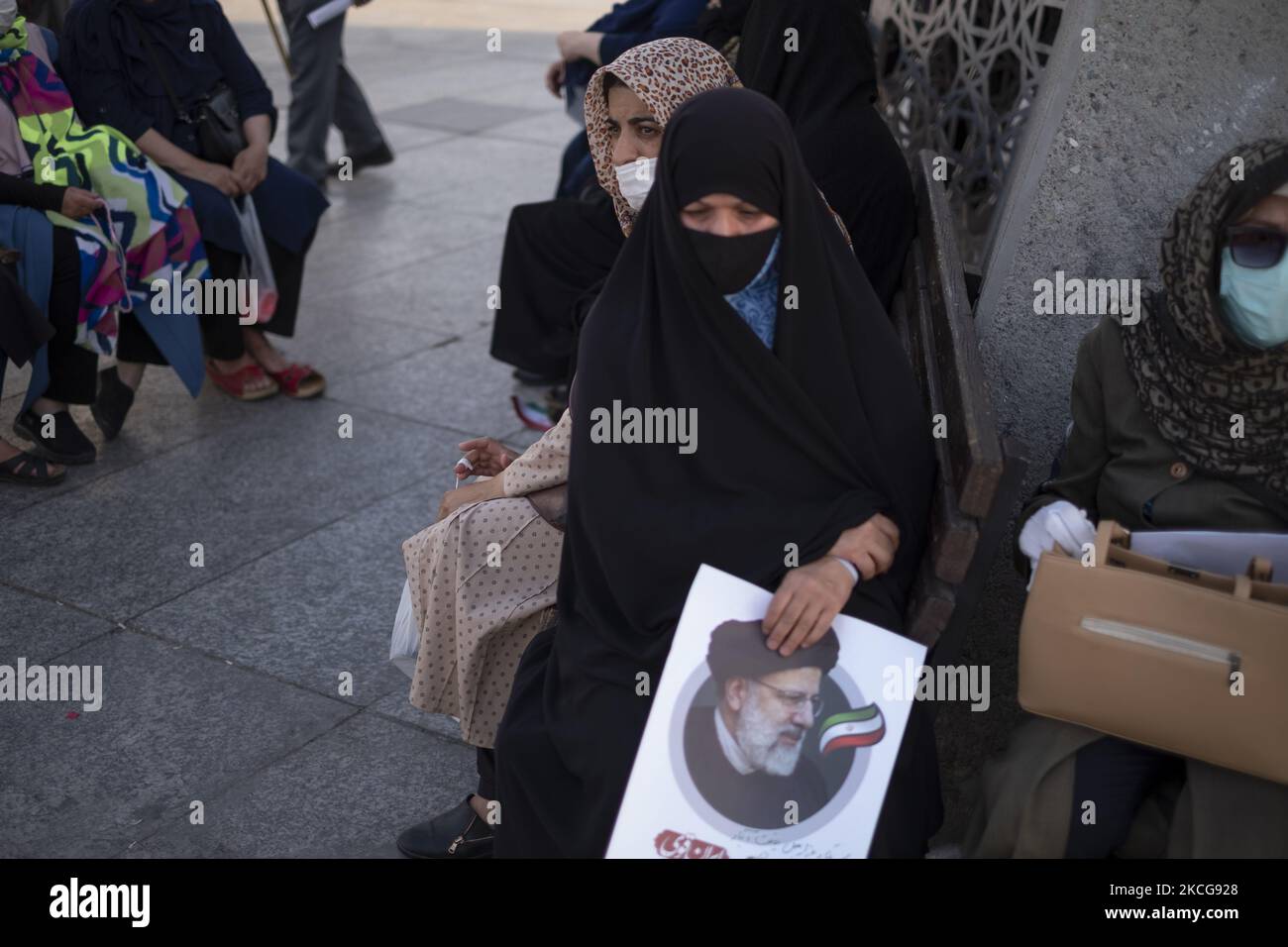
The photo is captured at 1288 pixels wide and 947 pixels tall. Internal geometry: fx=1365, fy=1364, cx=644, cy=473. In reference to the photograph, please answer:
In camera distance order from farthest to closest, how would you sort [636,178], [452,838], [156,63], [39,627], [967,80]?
[156,63] → [967,80] → [39,627] → [636,178] → [452,838]

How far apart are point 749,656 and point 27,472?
3.17 metres

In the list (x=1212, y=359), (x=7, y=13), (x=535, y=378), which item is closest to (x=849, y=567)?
(x=1212, y=359)

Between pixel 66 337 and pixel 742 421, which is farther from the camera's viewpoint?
pixel 66 337

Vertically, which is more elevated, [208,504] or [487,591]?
[487,591]

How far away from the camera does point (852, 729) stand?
2.22 metres

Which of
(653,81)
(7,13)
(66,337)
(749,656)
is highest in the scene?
(653,81)

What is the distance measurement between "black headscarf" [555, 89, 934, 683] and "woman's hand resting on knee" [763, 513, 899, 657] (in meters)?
0.04

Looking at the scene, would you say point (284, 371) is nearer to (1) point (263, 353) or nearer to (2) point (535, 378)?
(1) point (263, 353)

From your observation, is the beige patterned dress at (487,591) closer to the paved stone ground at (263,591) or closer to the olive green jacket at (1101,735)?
the paved stone ground at (263,591)

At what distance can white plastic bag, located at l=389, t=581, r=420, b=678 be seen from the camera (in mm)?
2992

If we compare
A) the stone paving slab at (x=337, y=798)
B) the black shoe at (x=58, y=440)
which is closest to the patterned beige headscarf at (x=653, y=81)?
the stone paving slab at (x=337, y=798)
